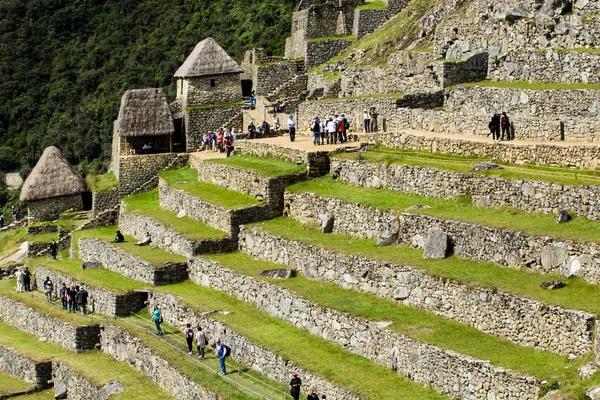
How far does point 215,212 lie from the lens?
41625 millimetres

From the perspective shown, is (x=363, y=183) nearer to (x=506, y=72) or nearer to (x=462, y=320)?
(x=506, y=72)

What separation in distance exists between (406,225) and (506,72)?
944 cm

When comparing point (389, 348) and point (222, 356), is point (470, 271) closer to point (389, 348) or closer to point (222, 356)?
point (389, 348)

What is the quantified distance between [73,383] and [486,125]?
12735mm

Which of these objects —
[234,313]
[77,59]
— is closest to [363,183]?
[234,313]

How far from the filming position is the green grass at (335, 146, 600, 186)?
1307 inches

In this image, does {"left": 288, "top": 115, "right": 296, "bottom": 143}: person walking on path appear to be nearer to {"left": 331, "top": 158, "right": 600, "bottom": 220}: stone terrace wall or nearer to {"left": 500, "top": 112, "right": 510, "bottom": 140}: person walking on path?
{"left": 331, "top": 158, "right": 600, "bottom": 220}: stone terrace wall

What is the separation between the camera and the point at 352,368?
102ft

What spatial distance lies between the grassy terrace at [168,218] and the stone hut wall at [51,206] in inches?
135

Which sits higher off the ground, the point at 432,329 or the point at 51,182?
the point at 432,329

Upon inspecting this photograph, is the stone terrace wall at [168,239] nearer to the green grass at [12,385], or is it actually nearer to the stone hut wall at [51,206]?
the green grass at [12,385]

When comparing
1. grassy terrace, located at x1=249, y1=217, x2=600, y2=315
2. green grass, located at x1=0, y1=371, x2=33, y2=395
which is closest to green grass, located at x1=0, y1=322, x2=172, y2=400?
green grass, located at x1=0, y1=371, x2=33, y2=395

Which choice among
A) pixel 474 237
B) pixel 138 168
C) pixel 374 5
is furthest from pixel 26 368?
pixel 374 5

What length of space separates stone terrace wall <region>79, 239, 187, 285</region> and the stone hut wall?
231 inches
